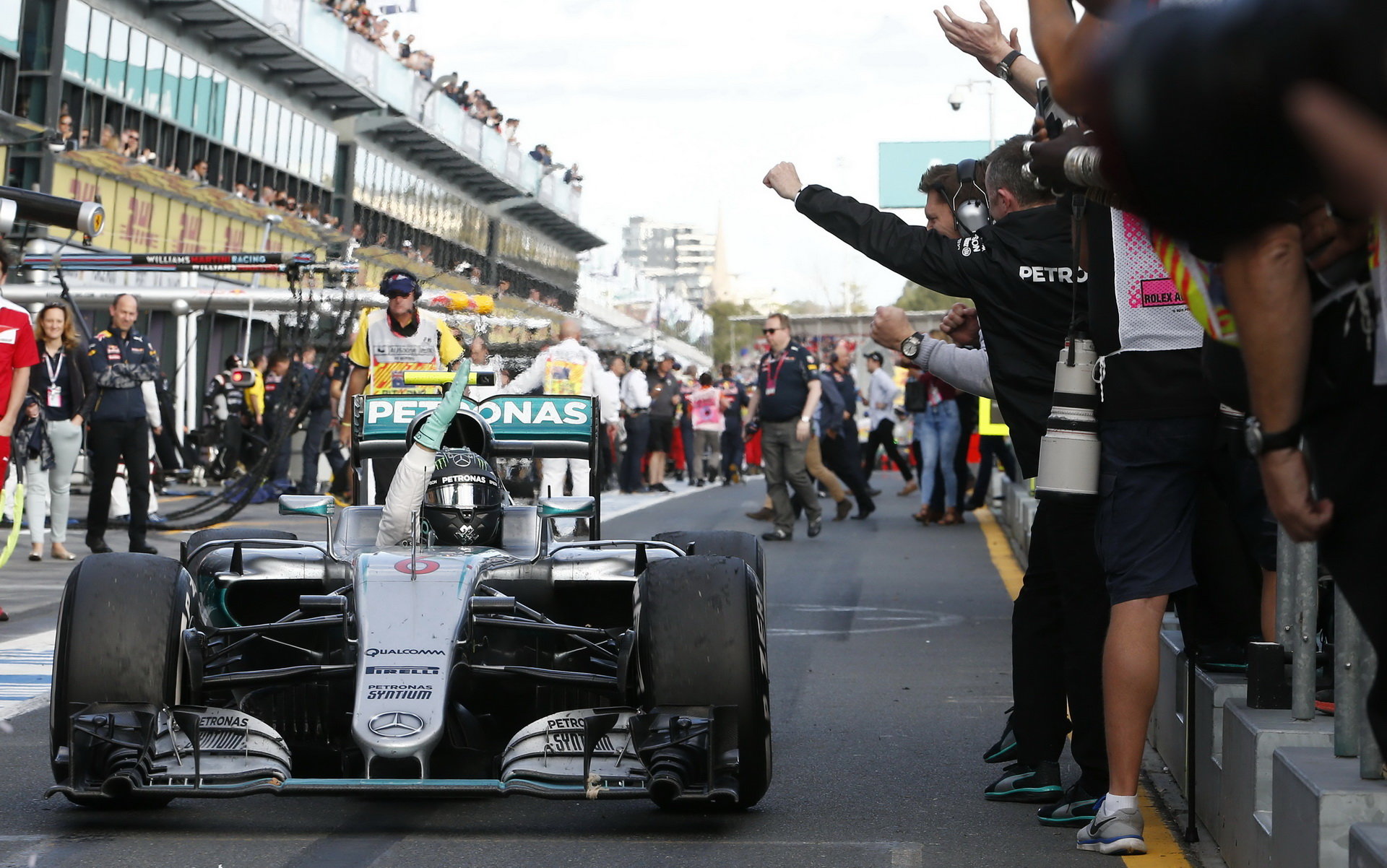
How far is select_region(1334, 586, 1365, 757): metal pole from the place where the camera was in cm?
378

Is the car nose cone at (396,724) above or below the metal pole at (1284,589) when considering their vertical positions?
below

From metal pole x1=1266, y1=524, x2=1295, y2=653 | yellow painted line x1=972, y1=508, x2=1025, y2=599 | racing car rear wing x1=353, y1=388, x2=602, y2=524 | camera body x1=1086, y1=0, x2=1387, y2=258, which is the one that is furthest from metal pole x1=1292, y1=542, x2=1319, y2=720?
yellow painted line x1=972, y1=508, x2=1025, y2=599

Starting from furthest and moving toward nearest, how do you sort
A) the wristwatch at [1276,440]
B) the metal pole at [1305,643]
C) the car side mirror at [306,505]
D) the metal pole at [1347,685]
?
1. the car side mirror at [306,505]
2. the metal pole at [1305,643]
3. the metal pole at [1347,685]
4. the wristwatch at [1276,440]

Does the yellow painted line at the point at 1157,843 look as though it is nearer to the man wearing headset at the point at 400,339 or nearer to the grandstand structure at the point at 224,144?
the man wearing headset at the point at 400,339

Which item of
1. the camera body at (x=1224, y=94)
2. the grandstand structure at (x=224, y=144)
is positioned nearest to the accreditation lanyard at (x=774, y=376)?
the grandstand structure at (x=224, y=144)

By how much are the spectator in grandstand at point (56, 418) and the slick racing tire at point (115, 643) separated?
7932mm

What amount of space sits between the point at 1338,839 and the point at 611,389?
1529 centimetres

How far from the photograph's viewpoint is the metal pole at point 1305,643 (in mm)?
4238

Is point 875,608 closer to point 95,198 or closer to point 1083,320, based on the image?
point 1083,320

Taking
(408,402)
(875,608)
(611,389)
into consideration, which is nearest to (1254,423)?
(408,402)

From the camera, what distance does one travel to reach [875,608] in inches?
418

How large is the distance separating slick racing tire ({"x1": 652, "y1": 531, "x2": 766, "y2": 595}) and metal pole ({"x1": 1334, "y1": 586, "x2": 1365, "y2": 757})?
2.74m

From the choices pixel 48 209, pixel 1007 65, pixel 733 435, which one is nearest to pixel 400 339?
pixel 48 209

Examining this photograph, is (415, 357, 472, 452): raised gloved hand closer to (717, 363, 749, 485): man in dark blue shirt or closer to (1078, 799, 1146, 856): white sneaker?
(1078, 799, 1146, 856): white sneaker
